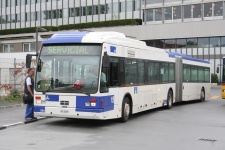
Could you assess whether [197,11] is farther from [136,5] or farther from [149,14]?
[136,5]

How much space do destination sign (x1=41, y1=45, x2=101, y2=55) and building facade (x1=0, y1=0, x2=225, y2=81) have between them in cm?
4070

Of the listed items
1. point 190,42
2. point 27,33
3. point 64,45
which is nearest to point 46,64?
point 64,45

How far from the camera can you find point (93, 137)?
10.5m

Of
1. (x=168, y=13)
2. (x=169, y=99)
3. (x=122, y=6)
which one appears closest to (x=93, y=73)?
(x=169, y=99)

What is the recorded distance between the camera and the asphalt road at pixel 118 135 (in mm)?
9320

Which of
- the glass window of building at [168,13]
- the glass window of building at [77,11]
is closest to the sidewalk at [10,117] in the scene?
the glass window of building at [168,13]

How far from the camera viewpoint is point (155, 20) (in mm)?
56656

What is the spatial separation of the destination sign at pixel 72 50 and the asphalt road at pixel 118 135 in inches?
95.3

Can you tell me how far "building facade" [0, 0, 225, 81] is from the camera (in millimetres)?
51719

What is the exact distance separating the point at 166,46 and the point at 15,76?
114 feet

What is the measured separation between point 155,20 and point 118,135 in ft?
155

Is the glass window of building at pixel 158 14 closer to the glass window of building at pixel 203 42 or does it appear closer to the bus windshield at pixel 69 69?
the glass window of building at pixel 203 42

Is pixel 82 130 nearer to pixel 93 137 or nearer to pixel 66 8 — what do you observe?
pixel 93 137

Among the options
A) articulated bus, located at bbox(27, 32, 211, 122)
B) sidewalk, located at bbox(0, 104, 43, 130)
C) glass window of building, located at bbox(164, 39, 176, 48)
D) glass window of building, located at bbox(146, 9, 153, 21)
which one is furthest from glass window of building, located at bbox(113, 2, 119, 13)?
articulated bus, located at bbox(27, 32, 211, 122)
